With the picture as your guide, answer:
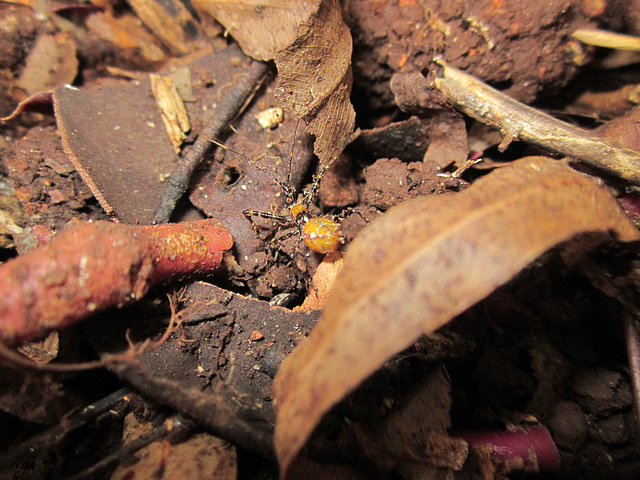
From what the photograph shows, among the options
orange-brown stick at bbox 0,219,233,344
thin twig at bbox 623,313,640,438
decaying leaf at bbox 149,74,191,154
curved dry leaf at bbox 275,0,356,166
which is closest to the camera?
orange-brown stick at bbox 0,219,233,344

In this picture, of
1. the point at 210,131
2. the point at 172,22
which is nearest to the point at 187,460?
the point at 210,131

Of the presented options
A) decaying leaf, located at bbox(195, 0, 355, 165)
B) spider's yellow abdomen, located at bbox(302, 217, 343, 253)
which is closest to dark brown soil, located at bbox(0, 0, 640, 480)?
spider's yellow abdomen, located at bbox(302, 217, 343, 253)

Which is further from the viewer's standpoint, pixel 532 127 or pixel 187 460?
pixel 532 127

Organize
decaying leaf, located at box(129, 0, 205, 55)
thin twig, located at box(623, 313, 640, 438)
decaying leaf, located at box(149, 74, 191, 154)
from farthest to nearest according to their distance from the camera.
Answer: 1. decaying leaf, located at box(129, 0, 205, 55)
2. decaying leaf, located at box(149, 74, 191, 154)
3. thin twig, located at box(623, 313, 640, 438)

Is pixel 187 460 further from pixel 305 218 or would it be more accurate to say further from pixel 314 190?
pixel 314 190

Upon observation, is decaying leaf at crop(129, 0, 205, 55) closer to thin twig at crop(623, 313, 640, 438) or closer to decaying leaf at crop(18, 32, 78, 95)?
decaying leaf at crop(18, 32, 78, 95)

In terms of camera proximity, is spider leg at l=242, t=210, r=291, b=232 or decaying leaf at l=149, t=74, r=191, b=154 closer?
spider leg at l=242, t=210, r=291, b=232

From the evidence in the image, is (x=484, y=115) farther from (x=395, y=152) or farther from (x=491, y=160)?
(x=395, y=152)
